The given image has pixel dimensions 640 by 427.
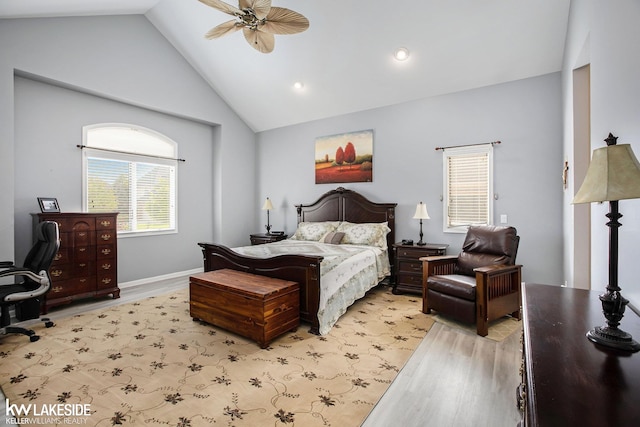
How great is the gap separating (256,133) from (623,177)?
6527 millimetres

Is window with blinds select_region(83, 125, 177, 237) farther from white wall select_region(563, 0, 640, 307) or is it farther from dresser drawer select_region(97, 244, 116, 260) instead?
white wall select_region(563, 0, 640, 307)

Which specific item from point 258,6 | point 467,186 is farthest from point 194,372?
point 467,186

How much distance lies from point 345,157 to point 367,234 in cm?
159

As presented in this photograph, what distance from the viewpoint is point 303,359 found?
2.55m

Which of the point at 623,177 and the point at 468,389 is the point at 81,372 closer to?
the point at 468,389

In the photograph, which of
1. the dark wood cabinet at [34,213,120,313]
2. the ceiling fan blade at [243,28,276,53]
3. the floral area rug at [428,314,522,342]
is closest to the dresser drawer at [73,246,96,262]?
the dark wood cabinet at [34,213,120,313]

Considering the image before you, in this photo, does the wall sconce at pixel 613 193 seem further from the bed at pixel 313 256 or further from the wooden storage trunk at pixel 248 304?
the wooden storage trunk at pixel 248 304

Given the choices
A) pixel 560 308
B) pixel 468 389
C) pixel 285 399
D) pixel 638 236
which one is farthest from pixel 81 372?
pixel 638 236

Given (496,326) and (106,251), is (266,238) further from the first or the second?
(496,326)

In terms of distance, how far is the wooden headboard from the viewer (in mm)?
4949

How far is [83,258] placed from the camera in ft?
13.1

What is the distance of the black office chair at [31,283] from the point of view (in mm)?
2881

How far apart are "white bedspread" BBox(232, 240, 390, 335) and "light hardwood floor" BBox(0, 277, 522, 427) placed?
3.07ft

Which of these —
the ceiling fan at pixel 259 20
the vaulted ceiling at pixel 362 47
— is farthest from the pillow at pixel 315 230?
the ceiling fan at pixel 259 20
